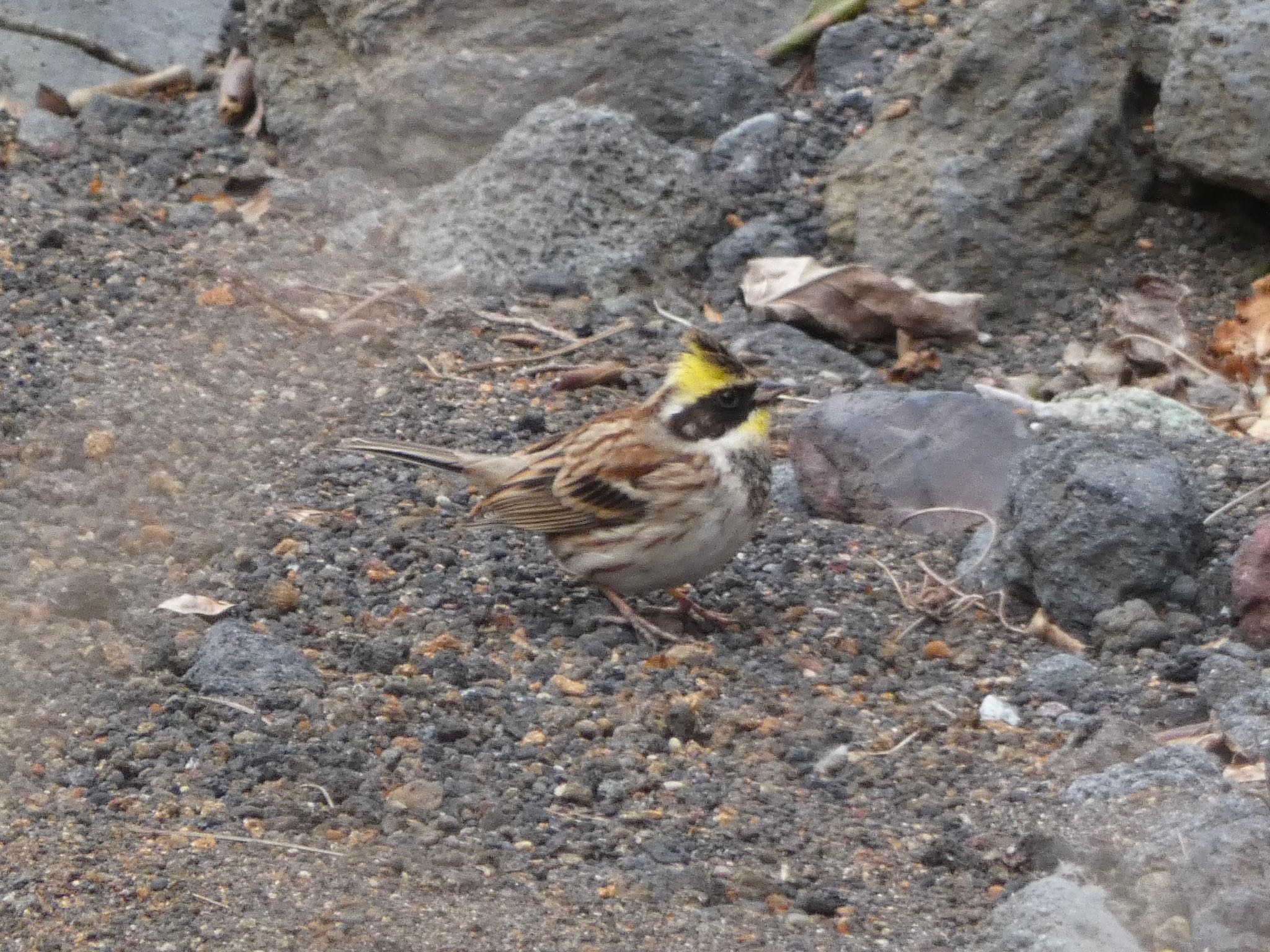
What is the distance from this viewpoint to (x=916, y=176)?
8.15 metres

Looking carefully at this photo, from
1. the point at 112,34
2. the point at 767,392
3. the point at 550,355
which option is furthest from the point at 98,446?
the point at 112,34

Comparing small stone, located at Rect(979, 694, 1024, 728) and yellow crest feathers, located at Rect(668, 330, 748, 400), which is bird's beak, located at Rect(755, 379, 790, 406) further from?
small stone, located at Rect(979, 694, 1024, 728)

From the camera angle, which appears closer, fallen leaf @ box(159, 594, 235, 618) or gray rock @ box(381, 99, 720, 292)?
fallen leaf @ box(159, 594, 235, 618)

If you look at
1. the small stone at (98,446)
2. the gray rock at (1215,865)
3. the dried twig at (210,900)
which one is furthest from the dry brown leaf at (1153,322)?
the dried twig at (210,900)

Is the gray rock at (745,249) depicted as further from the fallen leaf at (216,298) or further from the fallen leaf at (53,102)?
the fallen leaf at (53,102)

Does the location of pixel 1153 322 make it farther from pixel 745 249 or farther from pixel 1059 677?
pixel 1059 677

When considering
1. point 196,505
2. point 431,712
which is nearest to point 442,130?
point 196,505

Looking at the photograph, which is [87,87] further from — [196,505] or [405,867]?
[405,867]

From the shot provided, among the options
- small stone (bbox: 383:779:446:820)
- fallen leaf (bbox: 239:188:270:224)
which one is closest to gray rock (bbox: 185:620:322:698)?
small stone (bbox: 383:779:446:820)

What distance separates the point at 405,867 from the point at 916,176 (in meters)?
4.72

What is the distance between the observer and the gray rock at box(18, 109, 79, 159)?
29.6 ft

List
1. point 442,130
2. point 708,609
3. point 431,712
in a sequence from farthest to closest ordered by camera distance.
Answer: point 442,130, point 708,609, point 431,712

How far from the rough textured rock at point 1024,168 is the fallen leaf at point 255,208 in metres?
2.63

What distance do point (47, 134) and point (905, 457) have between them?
15.8 ft
